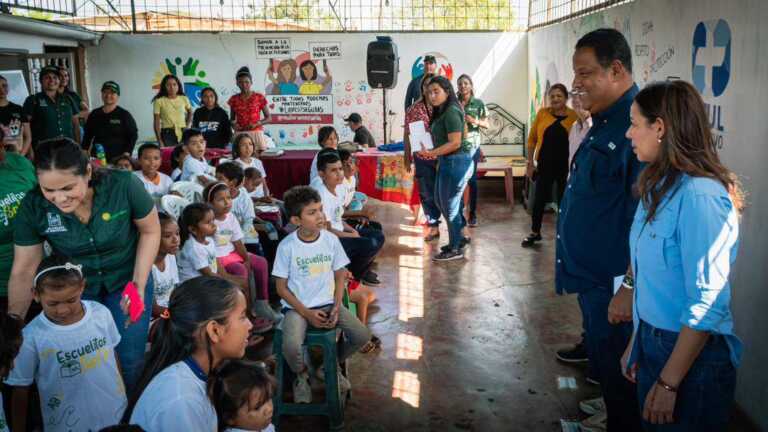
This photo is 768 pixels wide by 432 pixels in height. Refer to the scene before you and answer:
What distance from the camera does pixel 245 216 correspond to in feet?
17.5

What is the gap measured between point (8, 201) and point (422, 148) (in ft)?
13.2

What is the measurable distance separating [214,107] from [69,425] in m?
6.10

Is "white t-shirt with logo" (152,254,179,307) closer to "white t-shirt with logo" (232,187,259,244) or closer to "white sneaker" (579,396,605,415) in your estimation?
"white t-shirt with logo" (232,187,259,244)

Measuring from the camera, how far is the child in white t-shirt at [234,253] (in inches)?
186

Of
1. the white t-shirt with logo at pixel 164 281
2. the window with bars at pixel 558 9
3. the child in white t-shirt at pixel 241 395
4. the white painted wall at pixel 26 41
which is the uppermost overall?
the window with bars at pixel 558 9

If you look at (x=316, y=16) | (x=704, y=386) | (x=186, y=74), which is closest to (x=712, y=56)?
(x=704, y=386)

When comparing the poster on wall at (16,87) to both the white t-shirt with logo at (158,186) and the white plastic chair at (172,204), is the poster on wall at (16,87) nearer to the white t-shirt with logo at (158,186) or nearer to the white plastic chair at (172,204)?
the white t-shirt with logo at (158,186)

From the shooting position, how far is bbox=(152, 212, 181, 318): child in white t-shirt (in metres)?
3.75

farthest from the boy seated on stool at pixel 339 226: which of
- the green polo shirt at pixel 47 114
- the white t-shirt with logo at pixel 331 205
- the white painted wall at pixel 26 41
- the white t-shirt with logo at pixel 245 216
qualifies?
the white painted wall at pixel 26 41

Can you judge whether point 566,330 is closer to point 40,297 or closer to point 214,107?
point 40,297

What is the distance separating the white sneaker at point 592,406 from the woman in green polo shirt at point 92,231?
2201mm

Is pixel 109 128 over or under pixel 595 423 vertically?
over

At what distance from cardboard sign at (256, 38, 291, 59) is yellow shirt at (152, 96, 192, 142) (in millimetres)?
3209

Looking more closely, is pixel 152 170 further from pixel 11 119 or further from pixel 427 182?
pixel 427 182
